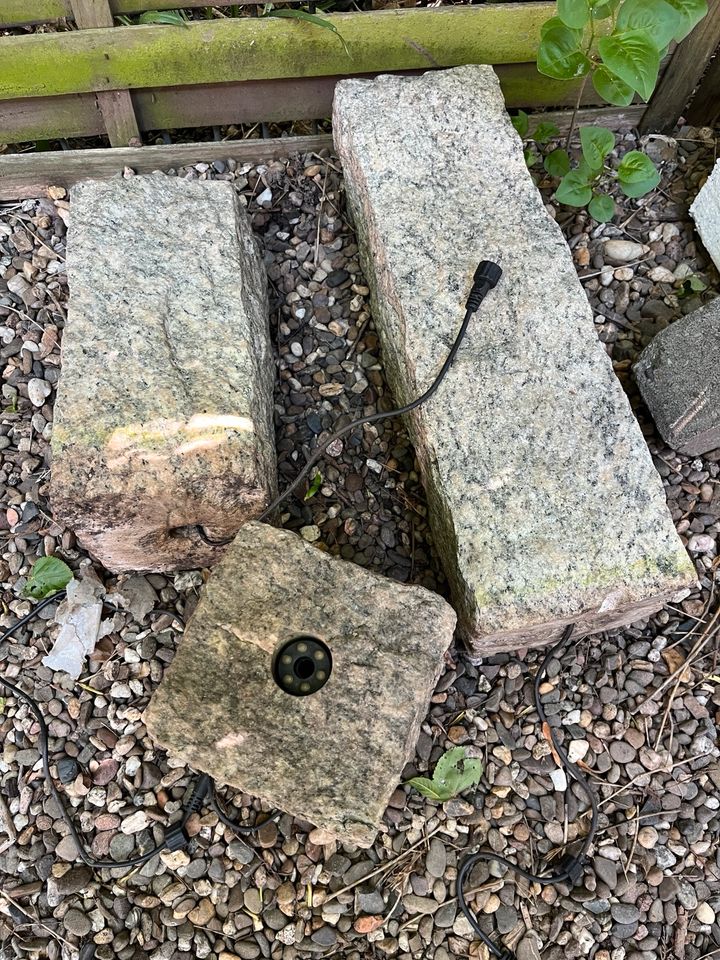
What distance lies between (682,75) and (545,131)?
499mm

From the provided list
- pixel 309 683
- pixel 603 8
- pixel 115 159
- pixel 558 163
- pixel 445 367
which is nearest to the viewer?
pixel 309 683

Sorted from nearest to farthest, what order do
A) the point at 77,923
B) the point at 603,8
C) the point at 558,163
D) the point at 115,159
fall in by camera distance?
the point at 77,923, the point at 603,8, the point at 558,163, the point at 115,159

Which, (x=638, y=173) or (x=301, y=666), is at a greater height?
(x=638, y=173)

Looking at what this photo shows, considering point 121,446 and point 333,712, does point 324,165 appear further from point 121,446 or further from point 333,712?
point 333,712

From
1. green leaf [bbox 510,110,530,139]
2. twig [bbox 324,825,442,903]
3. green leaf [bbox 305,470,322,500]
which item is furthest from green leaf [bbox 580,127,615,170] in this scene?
twig [bbox 324,825,442,903]

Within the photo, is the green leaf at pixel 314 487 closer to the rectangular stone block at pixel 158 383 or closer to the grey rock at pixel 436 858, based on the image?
the rectangular stone block at pixel 158 383

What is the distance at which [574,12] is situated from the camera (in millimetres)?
1981

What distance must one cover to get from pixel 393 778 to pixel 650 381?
4.43 feet

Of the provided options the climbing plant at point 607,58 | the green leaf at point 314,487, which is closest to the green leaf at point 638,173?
the climbing plant at point 607,58

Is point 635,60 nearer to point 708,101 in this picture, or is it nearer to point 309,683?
point 708,101

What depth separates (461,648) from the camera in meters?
2.00

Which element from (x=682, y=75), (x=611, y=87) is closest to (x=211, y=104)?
A: (x=611, y=87)

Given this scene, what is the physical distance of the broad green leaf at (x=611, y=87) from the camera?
2.10 m

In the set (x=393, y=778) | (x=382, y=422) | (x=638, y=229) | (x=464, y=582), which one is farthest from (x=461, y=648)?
(x=638, y=229)
